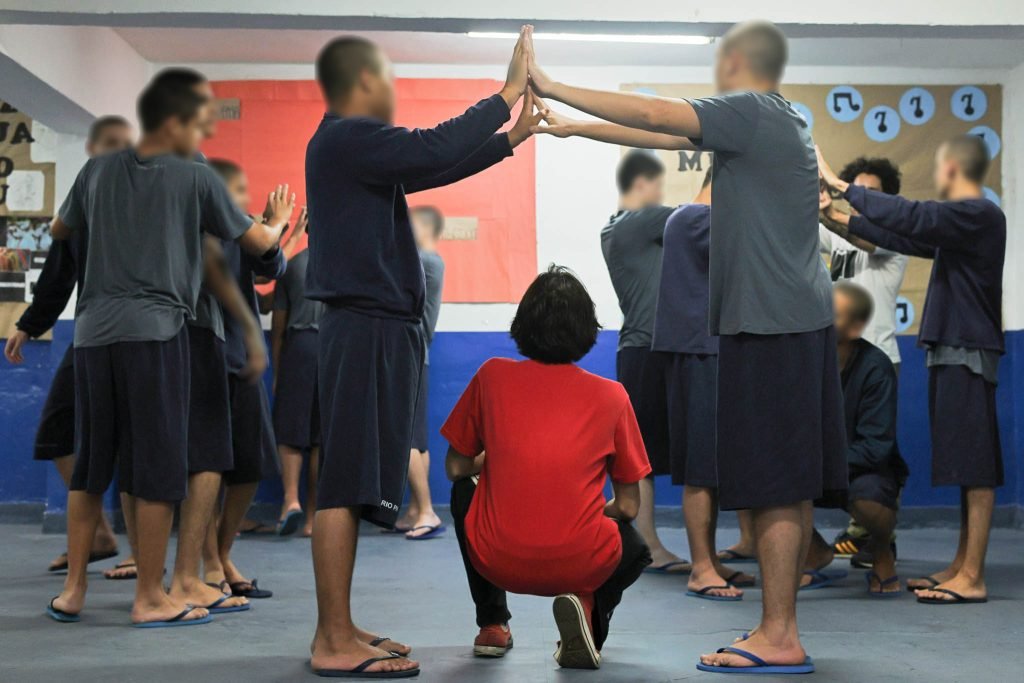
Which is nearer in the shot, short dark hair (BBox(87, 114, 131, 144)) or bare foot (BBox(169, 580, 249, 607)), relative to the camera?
short dark hair (BBox(87, 114, 131, 144))

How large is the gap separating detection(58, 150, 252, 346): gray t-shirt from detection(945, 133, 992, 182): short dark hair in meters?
2.56

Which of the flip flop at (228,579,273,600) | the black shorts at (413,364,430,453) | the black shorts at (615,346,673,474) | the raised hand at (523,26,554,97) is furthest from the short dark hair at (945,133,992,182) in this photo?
the black shorts at (413,364,430,453)

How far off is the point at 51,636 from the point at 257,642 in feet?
1.94

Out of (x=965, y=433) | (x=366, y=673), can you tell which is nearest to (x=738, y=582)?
(x=965, y=433)

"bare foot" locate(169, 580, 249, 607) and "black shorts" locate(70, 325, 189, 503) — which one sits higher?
"black shorts" locate(70, 325, 189, 503)

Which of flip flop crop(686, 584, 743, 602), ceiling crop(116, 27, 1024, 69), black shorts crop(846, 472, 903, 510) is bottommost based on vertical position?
flip flop crop(686, 584, 743, 602)

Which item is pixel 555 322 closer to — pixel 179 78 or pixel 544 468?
pixel 544 468

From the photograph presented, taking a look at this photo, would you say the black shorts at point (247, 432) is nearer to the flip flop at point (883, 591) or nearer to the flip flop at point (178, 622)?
the flip flop at point (178, 622)

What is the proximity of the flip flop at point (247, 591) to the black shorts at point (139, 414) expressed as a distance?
0.74 metres

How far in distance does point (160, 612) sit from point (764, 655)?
170cm

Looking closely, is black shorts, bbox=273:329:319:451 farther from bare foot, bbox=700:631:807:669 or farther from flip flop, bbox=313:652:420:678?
bare foot, bbox=700:631:807:669

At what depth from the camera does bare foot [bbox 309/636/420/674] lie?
7.80 ft

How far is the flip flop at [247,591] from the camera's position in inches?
141

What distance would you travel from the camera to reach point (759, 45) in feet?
8.04
